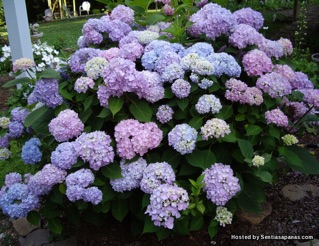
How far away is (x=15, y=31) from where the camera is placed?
4383 mm

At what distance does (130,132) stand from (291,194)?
1355mm

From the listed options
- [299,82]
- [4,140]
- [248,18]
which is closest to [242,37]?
[248,18]

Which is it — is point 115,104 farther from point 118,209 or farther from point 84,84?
point 118,209

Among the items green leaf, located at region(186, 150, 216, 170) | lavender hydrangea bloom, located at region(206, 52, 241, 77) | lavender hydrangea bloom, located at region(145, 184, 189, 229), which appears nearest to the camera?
lavender hydrangea bloom, located at region(145, 184, 189, 229)

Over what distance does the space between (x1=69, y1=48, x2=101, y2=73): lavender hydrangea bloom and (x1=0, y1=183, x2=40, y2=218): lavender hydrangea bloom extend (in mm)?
656

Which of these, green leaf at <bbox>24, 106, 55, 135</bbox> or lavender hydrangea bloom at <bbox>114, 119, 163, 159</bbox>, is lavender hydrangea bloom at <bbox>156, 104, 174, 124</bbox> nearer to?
lavender hydrangea bloom at <bbox>114, 119, 163, 159</bbox>

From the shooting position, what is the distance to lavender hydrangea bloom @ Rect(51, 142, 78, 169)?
72.8 inches

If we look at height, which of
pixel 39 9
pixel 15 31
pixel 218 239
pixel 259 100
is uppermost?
pixel 259 100

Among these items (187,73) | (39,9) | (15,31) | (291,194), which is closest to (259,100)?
(187,73)

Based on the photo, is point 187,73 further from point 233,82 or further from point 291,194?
point 291,194

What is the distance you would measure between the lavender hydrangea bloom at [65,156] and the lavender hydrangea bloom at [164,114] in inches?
17.0

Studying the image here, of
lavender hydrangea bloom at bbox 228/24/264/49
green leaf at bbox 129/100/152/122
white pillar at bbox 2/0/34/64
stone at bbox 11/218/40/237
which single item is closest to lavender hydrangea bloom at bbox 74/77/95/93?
green leaf at bbox 129/100/152/122

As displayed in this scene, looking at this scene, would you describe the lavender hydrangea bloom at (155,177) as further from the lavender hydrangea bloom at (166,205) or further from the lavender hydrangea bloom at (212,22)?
the lavender hydrangea bloom at (212,22)

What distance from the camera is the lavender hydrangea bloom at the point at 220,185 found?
1.81 metres
